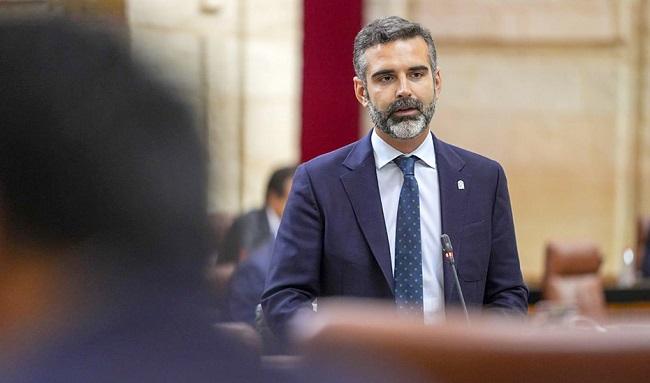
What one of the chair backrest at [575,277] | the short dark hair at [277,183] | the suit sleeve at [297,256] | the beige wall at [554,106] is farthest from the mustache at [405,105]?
the beige wall at [554,106]

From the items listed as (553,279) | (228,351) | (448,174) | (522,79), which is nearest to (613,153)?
(522,79)

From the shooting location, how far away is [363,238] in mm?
2162

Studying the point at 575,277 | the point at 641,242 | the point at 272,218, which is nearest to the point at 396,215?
the point at 272,218

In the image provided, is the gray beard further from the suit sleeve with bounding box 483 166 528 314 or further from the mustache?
the suit sleeve with bounding box 483 166 528 314

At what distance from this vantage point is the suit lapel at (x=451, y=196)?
7.07ft

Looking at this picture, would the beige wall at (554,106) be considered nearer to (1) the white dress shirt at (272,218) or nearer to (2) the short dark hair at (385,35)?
(1) the white dress shirt at (272,218)

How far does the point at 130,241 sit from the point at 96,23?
12 centimetres

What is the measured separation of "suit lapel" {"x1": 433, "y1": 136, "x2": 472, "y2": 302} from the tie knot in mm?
53

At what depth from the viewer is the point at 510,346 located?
1.87 feet

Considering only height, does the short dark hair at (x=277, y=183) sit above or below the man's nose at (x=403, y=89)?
below

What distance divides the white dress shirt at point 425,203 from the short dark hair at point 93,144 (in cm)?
154

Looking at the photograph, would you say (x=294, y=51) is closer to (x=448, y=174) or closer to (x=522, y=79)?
(x=522, y=79)

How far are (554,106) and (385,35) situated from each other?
7419 millimetres

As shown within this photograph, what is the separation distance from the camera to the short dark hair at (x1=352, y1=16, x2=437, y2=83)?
219cm
